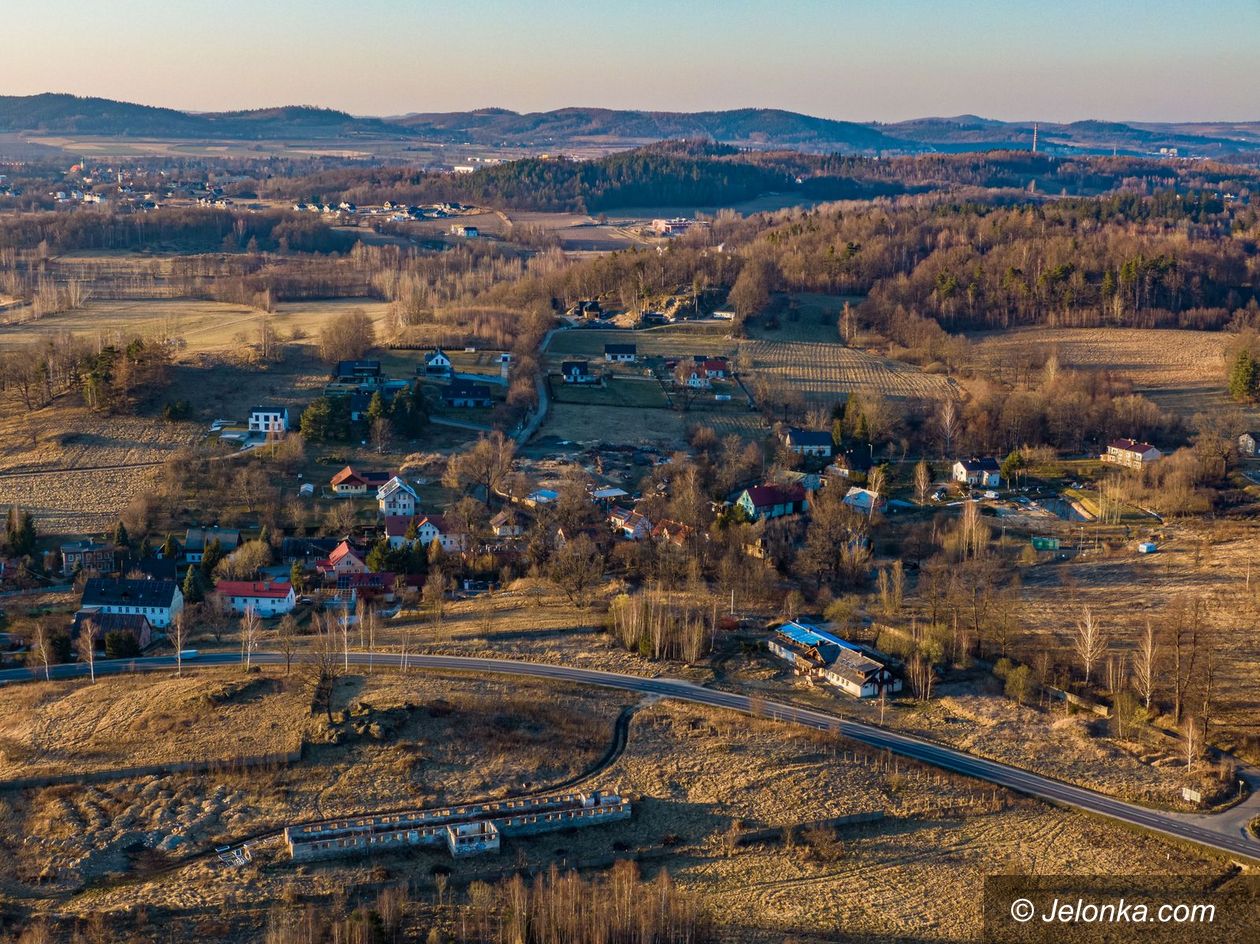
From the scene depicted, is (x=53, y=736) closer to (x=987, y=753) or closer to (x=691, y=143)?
(x=987, y=753)

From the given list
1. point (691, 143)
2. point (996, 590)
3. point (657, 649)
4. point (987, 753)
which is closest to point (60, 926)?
point (657, 649)

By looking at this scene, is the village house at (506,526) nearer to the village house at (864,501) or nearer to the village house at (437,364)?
the village house at (864,501)

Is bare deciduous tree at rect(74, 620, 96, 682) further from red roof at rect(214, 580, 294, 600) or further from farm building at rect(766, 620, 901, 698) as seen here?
farm building at rect(766, 620, 901, 698)

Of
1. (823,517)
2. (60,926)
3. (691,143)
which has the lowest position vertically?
(60,926)

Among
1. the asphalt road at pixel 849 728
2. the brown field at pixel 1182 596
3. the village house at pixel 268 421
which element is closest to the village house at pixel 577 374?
the village house at pixel 268 421

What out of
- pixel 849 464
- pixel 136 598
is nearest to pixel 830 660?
pixel 849 464

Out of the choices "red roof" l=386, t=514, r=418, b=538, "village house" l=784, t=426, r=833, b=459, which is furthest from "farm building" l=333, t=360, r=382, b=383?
"village house" l=784, t=426, r=833, b=459

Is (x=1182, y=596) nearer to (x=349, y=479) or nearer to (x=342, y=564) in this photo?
(x=342, y=564)
